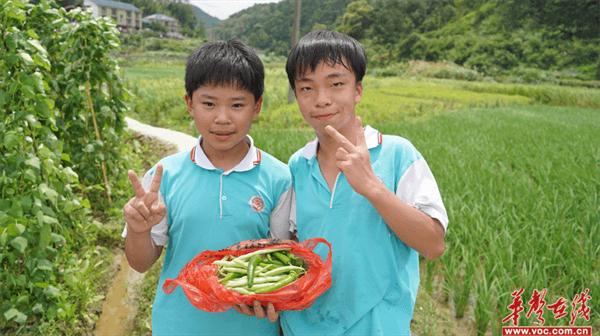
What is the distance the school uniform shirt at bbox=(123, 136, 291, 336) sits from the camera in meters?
1.43

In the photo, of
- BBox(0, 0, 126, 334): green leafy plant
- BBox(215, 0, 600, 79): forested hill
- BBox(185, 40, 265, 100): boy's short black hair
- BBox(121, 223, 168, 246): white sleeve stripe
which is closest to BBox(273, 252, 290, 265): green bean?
BBox(121, 223, 168, 246): white sleeve stripe

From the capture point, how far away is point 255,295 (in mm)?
1163

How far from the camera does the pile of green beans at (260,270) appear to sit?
47.9 inches

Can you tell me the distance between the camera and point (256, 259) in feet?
4.19

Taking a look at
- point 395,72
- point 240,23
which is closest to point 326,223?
point 395,72

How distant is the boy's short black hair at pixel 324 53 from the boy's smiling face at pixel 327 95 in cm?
2

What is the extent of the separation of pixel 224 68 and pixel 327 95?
34 centimetres

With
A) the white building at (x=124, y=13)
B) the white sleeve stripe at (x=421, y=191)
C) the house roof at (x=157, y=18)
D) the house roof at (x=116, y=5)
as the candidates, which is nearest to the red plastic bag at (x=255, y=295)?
the white sleeve stripe at (x=421, y=191)

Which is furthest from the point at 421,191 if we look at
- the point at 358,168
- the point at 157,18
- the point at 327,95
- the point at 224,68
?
the point at 157,18

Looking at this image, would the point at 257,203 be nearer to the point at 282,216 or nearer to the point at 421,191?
the point at 282,216

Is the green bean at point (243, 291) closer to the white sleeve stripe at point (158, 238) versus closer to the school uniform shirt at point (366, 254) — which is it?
the school uniform shirt at point (366, 254)

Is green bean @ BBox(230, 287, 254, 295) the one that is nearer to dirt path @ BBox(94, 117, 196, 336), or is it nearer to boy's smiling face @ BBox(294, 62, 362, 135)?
boy's smiling face @ BBox(294, 62, 362, 135)

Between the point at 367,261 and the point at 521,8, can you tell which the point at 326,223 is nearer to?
the point at 367,261

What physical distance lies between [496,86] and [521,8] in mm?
3482
